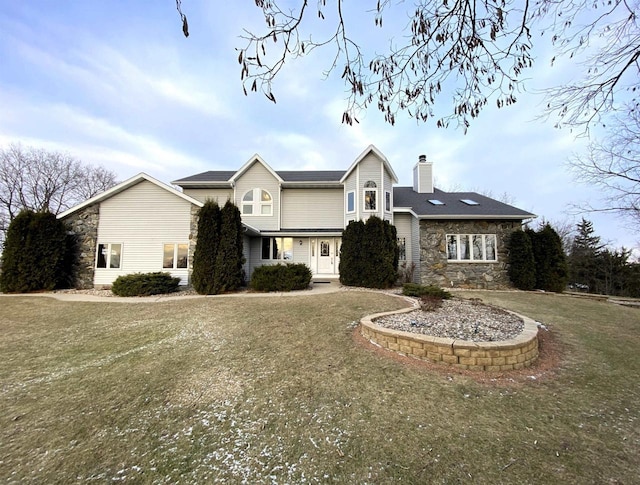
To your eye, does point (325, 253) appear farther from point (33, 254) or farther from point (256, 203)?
point (33, 254)

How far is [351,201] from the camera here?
1515 cm

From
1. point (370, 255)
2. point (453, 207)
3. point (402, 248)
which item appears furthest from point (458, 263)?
point (370, 255)

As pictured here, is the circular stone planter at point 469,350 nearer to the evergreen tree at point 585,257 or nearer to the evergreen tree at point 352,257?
the evergreen tree at point 352,257

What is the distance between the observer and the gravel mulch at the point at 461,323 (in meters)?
5.05

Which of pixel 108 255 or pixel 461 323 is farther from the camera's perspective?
pixel 108 255

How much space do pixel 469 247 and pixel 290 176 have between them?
11.0 metres

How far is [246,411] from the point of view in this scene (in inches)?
126

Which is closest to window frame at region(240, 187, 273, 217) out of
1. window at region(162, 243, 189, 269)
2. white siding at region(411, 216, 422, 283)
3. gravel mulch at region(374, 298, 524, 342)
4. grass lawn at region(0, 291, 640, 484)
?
window at region(162, 243, 189, 269)

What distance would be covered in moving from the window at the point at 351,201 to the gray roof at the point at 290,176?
→ 115 cm

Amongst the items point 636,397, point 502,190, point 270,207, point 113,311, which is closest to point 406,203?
point 270,207

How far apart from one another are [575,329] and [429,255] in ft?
25.9

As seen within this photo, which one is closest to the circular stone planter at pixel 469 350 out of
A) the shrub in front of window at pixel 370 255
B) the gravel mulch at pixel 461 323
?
the gravel mulch at pixel 461 323

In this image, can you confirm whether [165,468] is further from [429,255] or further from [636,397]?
[429,255]

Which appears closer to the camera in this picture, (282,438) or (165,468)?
(165,468)
